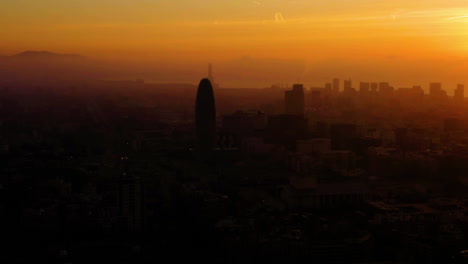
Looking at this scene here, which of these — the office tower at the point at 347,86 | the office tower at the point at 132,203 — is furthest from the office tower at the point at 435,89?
the office tower at the point at 132,203

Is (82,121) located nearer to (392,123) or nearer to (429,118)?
(392,123)

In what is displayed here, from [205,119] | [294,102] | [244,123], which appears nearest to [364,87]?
[294,102]

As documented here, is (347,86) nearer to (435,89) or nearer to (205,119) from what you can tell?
(435,89)

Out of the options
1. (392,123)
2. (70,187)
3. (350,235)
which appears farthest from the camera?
(392,123)

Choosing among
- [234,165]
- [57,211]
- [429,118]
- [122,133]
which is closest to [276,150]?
[234,165]

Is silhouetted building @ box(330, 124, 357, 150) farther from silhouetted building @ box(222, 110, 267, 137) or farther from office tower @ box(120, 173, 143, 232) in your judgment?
office tower @ box(120, 173, 143, 232)

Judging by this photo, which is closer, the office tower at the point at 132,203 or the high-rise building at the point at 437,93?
the office tower at the point at 132,203

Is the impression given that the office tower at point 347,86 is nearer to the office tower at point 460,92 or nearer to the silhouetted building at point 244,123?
the office tower at point 460,92
